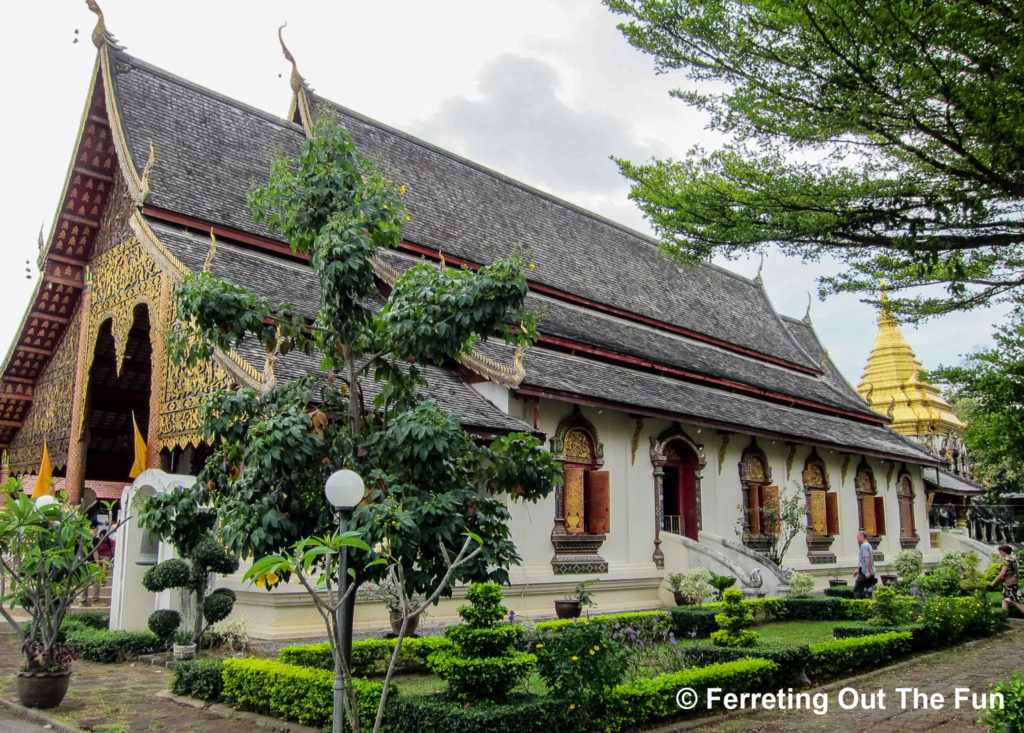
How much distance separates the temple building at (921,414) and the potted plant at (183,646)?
2464 cm

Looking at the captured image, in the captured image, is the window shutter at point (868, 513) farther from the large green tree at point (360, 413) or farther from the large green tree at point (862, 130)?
the large green tree at point (360, 413)

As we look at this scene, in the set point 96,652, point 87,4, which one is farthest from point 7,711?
point 87,4

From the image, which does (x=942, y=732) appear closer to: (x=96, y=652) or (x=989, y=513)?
(x=96, y=652)

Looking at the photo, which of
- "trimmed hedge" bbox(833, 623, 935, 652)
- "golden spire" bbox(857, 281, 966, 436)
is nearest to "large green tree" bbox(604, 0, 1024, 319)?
"trimmed hedge" bbox(833, 623, 935, 652)

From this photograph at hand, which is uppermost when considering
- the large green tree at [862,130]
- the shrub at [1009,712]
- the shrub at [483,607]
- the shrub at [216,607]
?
the large green tree at [862,130]

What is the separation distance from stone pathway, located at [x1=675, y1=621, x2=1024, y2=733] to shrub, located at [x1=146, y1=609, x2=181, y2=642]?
6.02 metres

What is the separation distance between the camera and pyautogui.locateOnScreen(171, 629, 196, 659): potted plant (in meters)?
9.86

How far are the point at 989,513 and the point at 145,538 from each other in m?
30.1

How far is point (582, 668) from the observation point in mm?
6699

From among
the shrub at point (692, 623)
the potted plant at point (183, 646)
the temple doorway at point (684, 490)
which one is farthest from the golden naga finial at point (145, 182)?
the temple doorway at point (684, 490)

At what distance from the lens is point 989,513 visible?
31719 mm

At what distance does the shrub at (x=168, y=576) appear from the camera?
9.59 m

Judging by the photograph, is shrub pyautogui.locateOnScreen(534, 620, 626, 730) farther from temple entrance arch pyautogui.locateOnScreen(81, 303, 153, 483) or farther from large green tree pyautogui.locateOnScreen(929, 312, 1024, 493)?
temple entrance arch pyautogui.locateOnScreen(81, 303, 153, 483)

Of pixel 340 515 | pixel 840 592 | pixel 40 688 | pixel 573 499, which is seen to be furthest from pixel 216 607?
pixel 840 592
